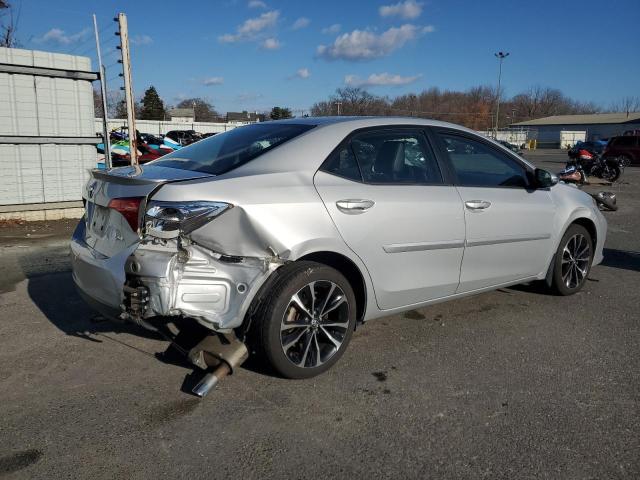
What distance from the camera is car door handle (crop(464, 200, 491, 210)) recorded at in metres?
4.03

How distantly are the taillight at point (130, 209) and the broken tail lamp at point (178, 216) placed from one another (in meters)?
0.09

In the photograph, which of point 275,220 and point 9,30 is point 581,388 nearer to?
point 275,220

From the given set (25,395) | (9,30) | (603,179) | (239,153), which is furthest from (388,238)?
(603,179)

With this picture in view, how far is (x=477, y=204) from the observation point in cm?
409

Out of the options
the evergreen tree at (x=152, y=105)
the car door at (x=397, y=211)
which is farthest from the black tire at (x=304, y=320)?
the evergreen tree at (x=152, y=105)

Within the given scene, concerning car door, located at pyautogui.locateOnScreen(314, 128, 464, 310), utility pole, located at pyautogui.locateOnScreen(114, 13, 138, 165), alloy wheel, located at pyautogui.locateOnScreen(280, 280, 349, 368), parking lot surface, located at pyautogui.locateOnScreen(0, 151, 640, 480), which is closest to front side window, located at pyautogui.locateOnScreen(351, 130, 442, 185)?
car door, located at pyautogui.locateOnScreen(314, 128, 464, 310)

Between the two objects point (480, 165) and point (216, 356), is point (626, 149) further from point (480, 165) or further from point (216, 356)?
point (216, 356)

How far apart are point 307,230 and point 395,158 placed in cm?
106

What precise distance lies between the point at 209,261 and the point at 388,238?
1.23 meters

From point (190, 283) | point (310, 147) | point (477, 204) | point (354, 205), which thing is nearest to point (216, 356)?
point (190, 283)

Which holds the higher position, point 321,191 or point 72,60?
point 72,60

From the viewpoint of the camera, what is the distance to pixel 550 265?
490 centimetres

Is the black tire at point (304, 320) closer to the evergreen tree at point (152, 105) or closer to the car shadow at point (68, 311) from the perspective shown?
the car shadow at point (68, 311)

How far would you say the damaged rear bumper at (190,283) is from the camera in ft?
9.48
